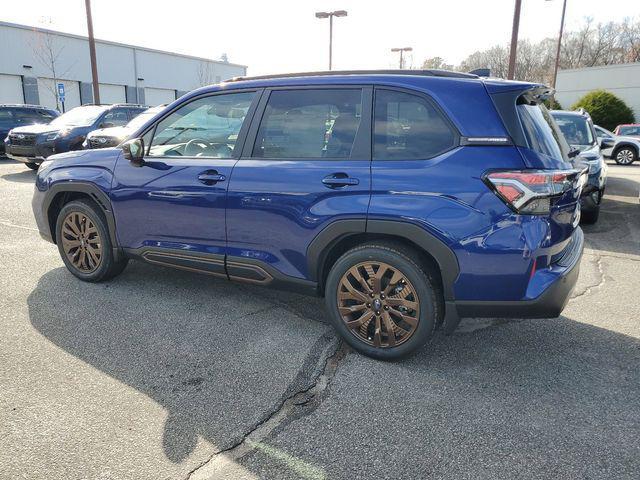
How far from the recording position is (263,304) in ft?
13.9

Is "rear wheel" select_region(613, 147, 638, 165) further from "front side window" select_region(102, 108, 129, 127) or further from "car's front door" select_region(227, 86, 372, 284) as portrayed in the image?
"car's front door" select_region(227, 86, 372, 284)

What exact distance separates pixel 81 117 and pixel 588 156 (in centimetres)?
1157

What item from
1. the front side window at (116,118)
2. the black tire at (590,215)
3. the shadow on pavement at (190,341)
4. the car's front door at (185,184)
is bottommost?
the shadow on pavement at (190,341)

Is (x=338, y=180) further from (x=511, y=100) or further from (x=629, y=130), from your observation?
(x=629, y=130)

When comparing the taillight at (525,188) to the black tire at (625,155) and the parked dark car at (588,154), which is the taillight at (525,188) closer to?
the parked dark car at (588,154)

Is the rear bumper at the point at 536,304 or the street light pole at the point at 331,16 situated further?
the street light pole at the point at 331,16

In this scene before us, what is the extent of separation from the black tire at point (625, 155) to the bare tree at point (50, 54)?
2982cm

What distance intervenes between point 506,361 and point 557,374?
1.02 ft

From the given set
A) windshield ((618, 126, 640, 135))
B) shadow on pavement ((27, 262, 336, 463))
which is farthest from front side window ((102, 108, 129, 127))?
windshield ((618, 126, 640, 135))

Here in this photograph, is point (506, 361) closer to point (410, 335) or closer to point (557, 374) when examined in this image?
point (557, 374)

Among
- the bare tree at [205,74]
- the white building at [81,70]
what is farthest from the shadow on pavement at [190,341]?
the bare tree at [205,74]

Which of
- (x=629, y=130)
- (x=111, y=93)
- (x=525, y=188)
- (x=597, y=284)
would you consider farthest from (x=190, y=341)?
(x=111, y=93)

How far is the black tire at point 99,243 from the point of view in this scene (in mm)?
4402

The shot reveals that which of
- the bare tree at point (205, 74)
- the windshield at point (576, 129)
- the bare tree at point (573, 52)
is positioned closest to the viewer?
the windshield at point (576, 129)
